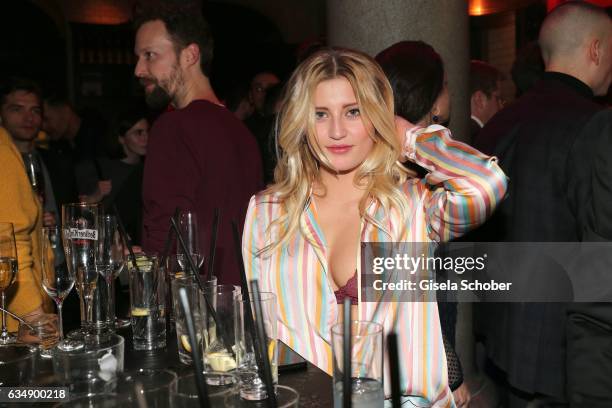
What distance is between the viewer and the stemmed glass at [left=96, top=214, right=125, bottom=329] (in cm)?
179

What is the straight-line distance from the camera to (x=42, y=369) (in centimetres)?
151

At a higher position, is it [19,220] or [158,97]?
[158,97]

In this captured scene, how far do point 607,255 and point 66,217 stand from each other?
1.48 m

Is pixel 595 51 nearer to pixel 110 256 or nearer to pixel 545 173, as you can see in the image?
pixel 545 173

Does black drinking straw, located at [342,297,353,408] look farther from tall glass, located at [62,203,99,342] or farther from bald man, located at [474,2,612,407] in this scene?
bald man, located at [474,2,612,407]

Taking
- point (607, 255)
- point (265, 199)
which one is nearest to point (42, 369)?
point (265, 199)

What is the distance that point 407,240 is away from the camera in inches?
80.1

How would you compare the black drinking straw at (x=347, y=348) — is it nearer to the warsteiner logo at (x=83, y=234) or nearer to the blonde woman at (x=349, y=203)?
the blonde woman at (x=349, y=203)

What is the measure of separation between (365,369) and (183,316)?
1.67 ft

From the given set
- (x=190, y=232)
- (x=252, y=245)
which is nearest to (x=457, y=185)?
(x=252, y=245)

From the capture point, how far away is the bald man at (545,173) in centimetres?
270

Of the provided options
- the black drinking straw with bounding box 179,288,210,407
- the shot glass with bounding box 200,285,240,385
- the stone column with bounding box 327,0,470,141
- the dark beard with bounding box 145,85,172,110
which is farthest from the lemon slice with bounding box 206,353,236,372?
the stone column with bounding box 327,0,470,141

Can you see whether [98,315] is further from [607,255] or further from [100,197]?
[100,197]

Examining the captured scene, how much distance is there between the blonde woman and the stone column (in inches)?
47.1
